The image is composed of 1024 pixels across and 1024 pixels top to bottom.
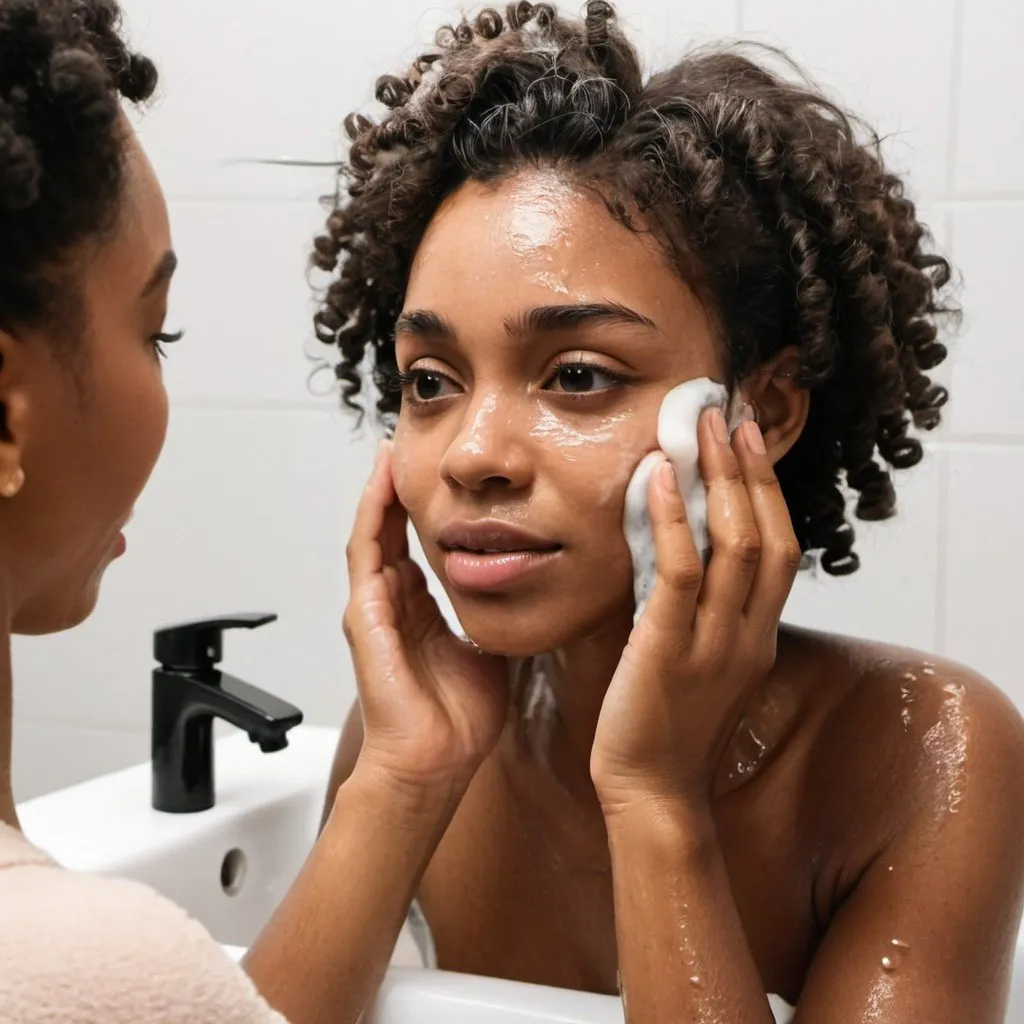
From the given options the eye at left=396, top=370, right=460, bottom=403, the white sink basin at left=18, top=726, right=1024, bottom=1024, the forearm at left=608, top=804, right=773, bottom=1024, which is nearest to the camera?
the forearm at left=608, top=804, right=773, bottom=1024

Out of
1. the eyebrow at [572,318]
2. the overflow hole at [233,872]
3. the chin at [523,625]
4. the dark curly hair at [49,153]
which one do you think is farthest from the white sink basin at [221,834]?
the dark curly hair at [49,153]

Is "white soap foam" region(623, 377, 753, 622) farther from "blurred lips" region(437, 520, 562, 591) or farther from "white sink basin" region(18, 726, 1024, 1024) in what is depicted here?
"white sink basin" region(18, 726, 1024, 1024)

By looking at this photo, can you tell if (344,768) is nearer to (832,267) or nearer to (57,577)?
(57,577)

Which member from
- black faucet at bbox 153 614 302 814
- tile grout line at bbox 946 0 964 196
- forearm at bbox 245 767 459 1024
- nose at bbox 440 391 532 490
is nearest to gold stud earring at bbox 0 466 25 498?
nose at bbox 440 391 532 490

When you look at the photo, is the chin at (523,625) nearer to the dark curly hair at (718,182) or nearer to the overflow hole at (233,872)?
the dark curly hair at (718,182)

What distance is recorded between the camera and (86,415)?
0.68 meters

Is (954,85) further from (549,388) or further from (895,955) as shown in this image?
(895,955)

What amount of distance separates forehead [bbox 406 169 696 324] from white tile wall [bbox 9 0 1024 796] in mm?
500

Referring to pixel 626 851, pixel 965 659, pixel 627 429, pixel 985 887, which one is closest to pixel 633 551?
pixel 627 429

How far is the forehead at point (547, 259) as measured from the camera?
34.7 inches

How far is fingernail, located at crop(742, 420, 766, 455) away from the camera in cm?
93

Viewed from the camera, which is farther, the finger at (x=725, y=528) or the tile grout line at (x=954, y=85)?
the tile grout line at (x=954, y=85)

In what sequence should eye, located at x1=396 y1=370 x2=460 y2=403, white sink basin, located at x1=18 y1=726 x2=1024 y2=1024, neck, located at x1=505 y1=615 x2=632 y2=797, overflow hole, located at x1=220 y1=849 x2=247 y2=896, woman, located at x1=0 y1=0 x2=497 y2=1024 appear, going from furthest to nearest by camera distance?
1. overflow hole, located at x1=220 y1=849 x2=247 y2=896
2. white sink basin, located at x1=18 y1=726 x2=1024 y2=1024
3. neck, located at x1=505 y1=615 x2=632 y2=797
4. eye, located at x1=396 y1=370 x2=460 y2=403
5. woman, located at x1=0 y1=0 x2=497 y2=1024

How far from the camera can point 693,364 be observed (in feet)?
2.97
